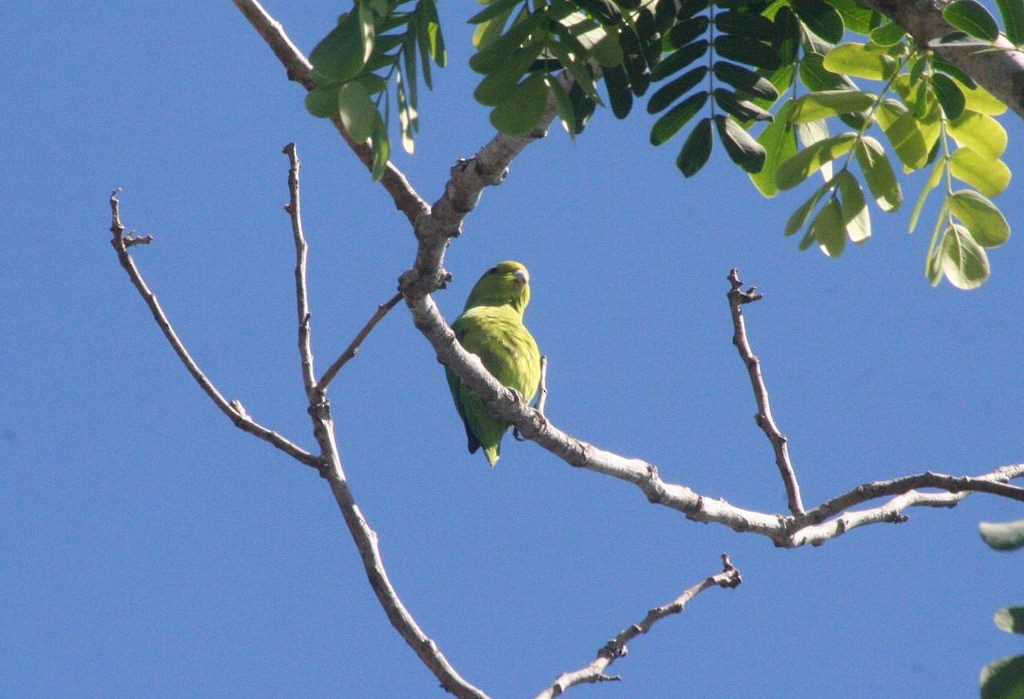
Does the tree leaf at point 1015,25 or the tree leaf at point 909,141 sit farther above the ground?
the tree leaf at point 909,141

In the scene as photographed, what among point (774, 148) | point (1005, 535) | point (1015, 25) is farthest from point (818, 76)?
point (1005, 535)

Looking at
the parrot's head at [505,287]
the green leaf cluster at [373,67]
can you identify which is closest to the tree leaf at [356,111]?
the green leaf cluster at [373,67]

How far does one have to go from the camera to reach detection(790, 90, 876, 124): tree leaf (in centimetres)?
245

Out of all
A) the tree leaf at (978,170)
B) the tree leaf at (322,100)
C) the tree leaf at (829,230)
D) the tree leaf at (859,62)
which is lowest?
the tree leaf at (322,100)

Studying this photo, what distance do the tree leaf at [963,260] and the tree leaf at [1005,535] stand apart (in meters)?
1.03

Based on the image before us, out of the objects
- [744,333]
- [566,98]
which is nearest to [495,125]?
[566,98]

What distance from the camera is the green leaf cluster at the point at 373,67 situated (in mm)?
2084

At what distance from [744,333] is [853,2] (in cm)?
142

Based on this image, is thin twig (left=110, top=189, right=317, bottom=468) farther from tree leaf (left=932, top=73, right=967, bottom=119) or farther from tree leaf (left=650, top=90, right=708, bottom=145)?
tree leaf (left=932, top=73, right=967, bottom=119)

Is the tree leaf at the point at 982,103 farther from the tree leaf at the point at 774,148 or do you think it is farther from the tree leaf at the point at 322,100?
→ the tree leaf at the point at 322,100

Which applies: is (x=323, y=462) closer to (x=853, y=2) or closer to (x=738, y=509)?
(x=738, y=509)

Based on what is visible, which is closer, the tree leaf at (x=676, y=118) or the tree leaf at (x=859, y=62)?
the tree leaf at (x=859, y=62)

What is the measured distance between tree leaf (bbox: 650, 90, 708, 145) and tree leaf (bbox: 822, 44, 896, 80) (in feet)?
1.29

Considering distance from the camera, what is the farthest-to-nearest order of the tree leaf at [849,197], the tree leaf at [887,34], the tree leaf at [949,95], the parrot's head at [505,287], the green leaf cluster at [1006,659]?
the parrot's head at [505,287] < the tree leaf at [849,197] < the tree leaf at [949,95] < the tree leaf at [887,34] < the green leaf cluster at [1006,659]
